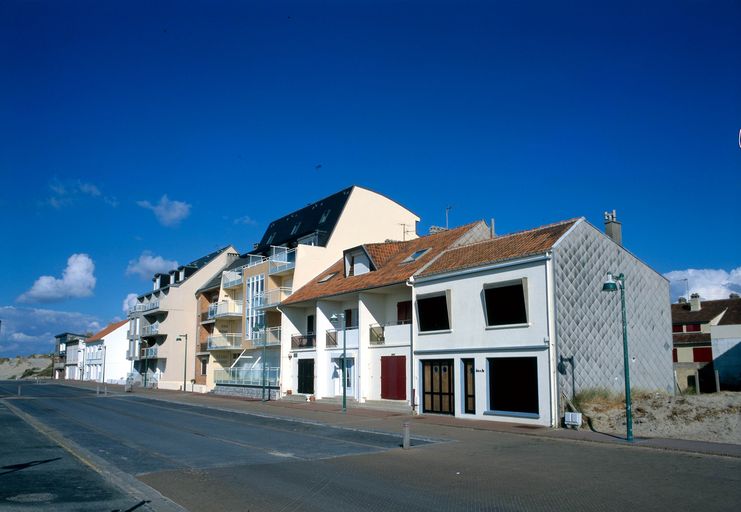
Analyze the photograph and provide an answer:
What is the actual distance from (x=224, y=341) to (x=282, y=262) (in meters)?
13.1

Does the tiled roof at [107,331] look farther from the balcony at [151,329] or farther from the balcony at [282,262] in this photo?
the balcony at [282,262]

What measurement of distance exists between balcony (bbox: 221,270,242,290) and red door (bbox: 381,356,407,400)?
73.2ft

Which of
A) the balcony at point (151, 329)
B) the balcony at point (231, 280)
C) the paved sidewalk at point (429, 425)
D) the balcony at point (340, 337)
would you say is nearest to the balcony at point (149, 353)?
the balcony at point (151, 329)

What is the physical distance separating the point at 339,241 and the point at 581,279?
21616 millimetres

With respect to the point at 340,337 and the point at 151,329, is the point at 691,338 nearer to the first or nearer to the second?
the point at 340,337

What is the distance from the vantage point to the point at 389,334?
30812 mm

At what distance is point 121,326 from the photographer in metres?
84.7

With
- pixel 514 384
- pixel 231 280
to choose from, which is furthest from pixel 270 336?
pixel 514 384

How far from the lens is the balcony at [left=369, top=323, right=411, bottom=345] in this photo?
97.5ft

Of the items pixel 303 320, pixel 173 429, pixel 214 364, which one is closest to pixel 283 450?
pixel 173 429

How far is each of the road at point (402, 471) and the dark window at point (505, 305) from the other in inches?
196

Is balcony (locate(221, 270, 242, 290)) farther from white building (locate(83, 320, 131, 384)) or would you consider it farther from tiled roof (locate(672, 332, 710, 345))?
tiled roof (locate(672, 332, 710, 345))

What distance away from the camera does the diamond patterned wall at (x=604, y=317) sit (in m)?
23.0

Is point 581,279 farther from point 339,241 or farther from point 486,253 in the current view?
point 339,241
